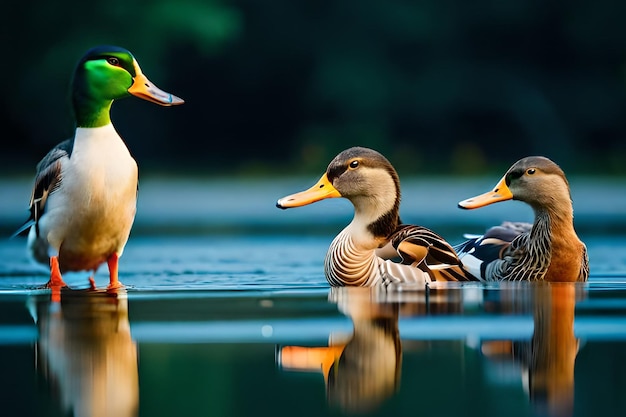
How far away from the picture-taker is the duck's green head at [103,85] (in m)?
7.51

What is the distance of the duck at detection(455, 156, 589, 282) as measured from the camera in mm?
7770

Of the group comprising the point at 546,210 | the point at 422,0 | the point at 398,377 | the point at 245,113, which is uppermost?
the point at 422,0

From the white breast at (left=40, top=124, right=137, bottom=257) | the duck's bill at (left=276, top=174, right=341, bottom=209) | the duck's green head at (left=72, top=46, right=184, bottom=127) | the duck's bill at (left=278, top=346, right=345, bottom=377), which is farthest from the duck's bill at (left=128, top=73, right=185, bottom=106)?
the duck's bill at (left=278, top=346, right=345, bottom=377)

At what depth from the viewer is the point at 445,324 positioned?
5754 mm

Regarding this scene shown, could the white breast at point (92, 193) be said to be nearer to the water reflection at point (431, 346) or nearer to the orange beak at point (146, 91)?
the orange beak at point (146, 91)

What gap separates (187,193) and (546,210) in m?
11.7

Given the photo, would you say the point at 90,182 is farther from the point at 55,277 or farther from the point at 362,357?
the point at 362,357

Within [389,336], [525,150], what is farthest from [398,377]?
[525,150]

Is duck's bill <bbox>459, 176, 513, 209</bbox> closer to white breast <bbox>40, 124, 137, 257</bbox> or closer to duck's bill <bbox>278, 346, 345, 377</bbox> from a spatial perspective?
white breast <bbox>40, 124, 137, 257</bbox>

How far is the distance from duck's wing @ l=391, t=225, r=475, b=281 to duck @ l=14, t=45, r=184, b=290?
1.38 metres

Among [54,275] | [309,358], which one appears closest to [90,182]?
[54,275]

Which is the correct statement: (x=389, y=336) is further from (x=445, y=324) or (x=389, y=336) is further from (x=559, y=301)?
(x=559, y=301)

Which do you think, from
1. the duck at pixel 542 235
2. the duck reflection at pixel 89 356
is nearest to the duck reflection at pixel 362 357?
the duck reflection at pixel 89 356

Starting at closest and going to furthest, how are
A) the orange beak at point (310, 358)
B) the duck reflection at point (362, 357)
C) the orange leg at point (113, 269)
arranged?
the duck reflection at point (362, 357) → the orange beak at point (310, 358) → the orange leg at point (113, 269)
